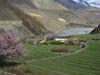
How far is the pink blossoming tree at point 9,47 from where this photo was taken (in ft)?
47.8

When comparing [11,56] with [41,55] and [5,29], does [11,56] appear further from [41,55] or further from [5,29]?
[5,29]

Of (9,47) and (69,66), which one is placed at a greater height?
(9,47)

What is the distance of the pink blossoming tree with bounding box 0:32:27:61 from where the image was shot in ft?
47.8

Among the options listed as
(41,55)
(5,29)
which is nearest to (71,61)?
(41,55)

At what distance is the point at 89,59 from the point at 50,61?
4877 mm

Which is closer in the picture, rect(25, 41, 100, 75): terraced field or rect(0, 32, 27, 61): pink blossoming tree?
rect(25, 41, 100, 75): terraced field

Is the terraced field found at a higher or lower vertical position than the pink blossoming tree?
lower

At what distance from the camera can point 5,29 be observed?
173ft

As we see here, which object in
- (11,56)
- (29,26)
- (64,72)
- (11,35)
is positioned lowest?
(64,72)

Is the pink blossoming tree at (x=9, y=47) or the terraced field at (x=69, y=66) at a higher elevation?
the pink blossoming tree at (x=9, y=47)

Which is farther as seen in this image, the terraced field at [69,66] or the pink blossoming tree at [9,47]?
the pink blossoming tree at [9,47]

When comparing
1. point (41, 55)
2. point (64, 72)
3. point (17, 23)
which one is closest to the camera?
point (64, 72)

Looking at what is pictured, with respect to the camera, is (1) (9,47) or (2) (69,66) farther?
(2) (69,66)

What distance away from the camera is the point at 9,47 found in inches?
607
